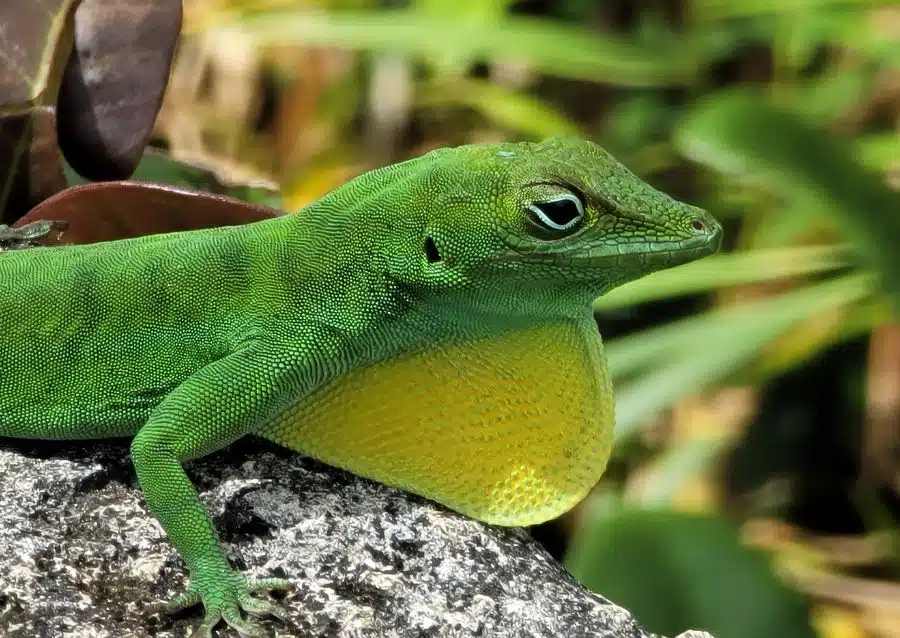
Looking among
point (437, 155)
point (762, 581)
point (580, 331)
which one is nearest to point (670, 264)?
point (580, 331)

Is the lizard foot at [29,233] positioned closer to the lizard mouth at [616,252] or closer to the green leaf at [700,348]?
the lizard mouth at [616,252]

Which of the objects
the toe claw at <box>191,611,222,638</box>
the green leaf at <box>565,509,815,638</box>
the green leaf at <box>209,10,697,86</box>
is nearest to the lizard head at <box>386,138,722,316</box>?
the toe claw at <box>191,611,222,638</box>

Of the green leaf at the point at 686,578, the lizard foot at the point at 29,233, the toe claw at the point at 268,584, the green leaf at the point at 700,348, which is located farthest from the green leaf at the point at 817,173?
the toe claw at the point at 268,584

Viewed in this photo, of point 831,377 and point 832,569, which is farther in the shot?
point 831,377

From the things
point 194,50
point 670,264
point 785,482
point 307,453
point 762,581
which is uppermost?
point 670,264

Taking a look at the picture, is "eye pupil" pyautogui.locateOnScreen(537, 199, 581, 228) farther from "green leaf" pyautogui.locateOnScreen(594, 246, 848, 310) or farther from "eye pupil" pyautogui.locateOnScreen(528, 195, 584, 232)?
"green leaf" pyautogui.locateOnScreen(594, 246, 848, 310)

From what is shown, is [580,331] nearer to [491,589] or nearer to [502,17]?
[491,589]
